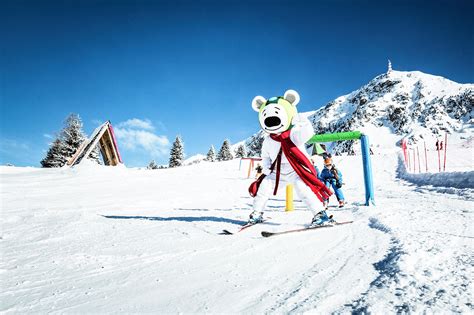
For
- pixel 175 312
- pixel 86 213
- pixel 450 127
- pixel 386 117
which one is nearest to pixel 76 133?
pixel 86 213

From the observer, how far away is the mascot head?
3.76 m

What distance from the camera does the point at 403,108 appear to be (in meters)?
135

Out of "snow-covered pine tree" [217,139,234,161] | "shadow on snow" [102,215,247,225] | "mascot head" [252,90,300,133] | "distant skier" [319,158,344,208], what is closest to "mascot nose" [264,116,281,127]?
"mascot head" [252,90,300,133]

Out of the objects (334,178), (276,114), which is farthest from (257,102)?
(334,178)

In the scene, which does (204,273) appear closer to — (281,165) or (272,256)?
(272,256)

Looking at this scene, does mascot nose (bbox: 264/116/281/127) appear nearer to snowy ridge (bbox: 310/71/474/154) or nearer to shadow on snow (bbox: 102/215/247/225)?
shadow on snow (bbox: 102/215/247/225)

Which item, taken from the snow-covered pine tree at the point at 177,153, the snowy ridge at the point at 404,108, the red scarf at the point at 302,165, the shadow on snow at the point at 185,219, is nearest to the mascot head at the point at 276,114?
the red scarf at the point at 302,165

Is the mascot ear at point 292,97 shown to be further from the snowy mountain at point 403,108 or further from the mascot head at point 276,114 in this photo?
the snowy mountain at point 403,108

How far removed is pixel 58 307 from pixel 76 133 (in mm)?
29896

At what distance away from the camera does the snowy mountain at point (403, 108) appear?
110250mm

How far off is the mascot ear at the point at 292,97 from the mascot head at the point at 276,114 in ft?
0.23

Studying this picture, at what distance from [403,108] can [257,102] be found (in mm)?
153166

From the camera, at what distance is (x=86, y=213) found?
16.0 ft

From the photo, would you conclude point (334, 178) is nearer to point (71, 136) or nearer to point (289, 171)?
point (289, 171)
